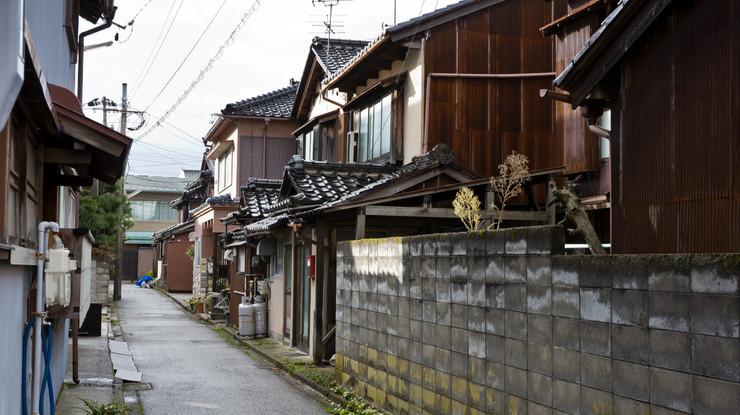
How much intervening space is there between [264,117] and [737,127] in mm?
27262

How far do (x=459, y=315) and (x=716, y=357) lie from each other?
4453 millimetres

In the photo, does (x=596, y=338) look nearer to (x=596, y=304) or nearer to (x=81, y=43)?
(x=596, y=304)

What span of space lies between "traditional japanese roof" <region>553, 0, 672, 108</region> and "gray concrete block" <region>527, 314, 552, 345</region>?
3379 millimetres

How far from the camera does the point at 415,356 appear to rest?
1111 cm

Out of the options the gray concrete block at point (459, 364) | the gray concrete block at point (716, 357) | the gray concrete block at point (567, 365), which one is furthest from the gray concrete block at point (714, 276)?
the gray concrete block at point (459, 364)

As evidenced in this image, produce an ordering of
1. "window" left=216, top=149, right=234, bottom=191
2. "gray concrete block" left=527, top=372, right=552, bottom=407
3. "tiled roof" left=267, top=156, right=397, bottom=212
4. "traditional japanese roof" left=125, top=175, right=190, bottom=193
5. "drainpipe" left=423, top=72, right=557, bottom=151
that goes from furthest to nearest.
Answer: "traditional japanese roof" left=125, top=175, right=190, bottom=193, "window" left=216, top=149, right=234, bottom=191, "drainpipe" left=423, top=72, right=557, bottom=151, "tiled roof" left=267, top=156, right=397, bottom=212, "gray concrete block" left=527, top=372, right=552, bottom=407

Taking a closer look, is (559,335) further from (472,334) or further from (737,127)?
(737,127)

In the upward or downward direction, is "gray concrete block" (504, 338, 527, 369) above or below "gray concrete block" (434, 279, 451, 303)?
below

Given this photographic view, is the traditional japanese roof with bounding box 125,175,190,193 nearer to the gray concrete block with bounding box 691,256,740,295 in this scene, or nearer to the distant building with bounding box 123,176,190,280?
the distant building with bounding box 123,176,190,280

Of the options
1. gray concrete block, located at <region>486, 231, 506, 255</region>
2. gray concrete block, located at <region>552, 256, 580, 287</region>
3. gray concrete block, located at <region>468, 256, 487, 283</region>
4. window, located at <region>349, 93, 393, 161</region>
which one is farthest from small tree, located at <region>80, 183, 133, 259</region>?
gray concrete block, located at <region>552, 256, 580, 287</region>

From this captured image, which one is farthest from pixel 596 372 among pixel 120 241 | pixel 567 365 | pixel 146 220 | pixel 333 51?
pixel 146 220

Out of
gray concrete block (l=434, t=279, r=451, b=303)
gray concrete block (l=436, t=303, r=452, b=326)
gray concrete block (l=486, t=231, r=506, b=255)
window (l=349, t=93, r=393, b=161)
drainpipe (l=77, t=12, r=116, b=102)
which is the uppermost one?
drainpipe (l=77, t=12, r=116, b=102)

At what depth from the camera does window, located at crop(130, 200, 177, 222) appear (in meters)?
74.6

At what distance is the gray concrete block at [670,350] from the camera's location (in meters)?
5.86
